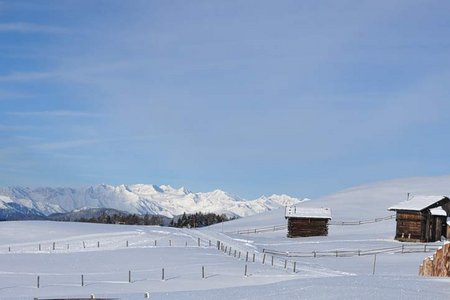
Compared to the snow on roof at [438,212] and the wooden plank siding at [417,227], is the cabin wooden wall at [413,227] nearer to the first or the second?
the wooden plank siding at [417,227]

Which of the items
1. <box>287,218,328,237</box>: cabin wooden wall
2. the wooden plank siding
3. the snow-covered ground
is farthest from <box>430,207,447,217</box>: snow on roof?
<box>287,218,328,237</box>: cabin wooden wall

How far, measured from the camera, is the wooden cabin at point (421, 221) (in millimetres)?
74562

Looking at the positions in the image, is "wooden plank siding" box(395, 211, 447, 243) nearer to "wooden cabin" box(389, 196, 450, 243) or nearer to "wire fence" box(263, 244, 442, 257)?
"wooden cabin" box(389, 196, 450, 243)

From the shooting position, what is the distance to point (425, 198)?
79188mm

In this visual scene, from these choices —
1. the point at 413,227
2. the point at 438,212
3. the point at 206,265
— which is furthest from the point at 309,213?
the point at 206,265

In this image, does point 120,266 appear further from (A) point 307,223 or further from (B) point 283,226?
(B) point 283,226

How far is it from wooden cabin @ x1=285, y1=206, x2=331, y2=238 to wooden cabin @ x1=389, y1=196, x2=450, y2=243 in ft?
46.7

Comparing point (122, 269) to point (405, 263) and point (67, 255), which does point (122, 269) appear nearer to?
point (67, 255)

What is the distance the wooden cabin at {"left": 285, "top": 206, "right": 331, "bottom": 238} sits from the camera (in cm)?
→ 8862

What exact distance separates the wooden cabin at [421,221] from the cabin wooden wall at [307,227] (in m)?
14.3

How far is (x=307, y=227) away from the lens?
89.0 m

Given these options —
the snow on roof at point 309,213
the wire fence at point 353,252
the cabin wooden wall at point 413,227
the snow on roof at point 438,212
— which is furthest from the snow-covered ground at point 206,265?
the snow on roof at point 438,212

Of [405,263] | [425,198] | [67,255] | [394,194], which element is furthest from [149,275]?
[394,194]

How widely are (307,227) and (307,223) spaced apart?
0.57 m
